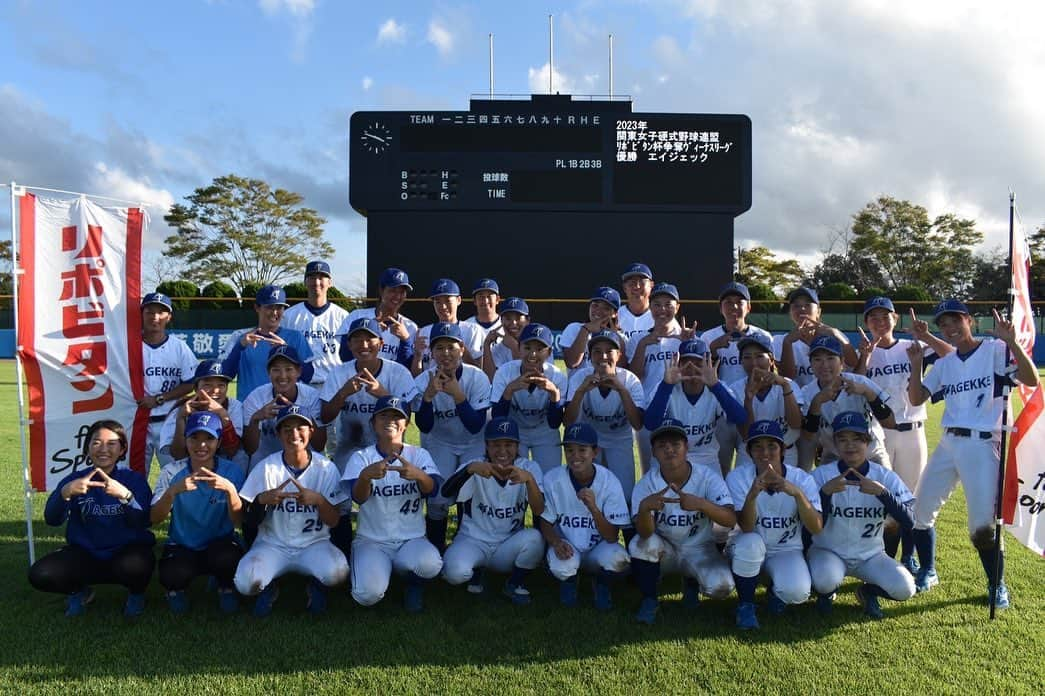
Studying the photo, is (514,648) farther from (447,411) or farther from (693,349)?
(693,349)

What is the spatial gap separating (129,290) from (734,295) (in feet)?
14.7

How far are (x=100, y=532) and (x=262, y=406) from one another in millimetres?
1245

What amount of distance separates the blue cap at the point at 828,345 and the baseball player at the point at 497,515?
216 cm

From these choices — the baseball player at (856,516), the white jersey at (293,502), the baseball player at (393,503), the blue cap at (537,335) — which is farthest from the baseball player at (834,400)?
the white jersey at (293,502)

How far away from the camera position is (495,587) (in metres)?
4.74

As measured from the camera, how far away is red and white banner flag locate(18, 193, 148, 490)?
5043 mm

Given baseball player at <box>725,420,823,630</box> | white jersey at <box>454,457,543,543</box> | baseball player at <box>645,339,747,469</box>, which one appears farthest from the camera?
baseball player at <box>645,339,747,469</box>

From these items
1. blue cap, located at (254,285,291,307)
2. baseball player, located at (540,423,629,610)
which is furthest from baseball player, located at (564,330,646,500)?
blue cap, located at (254,285,291,307)

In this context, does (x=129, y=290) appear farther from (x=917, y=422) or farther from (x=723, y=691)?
(x=917, y=422)

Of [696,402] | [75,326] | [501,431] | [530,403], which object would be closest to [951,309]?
[696,402]

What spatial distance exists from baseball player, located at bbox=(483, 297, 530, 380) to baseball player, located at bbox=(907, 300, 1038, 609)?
298 centimetres

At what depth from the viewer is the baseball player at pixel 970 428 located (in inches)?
178

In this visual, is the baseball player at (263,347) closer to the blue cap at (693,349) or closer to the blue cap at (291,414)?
the blue cap at (291,414)

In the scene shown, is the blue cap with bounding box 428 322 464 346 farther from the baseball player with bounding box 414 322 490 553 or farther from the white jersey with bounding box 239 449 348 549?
the white jersey with bounding box 239 449 348 549
